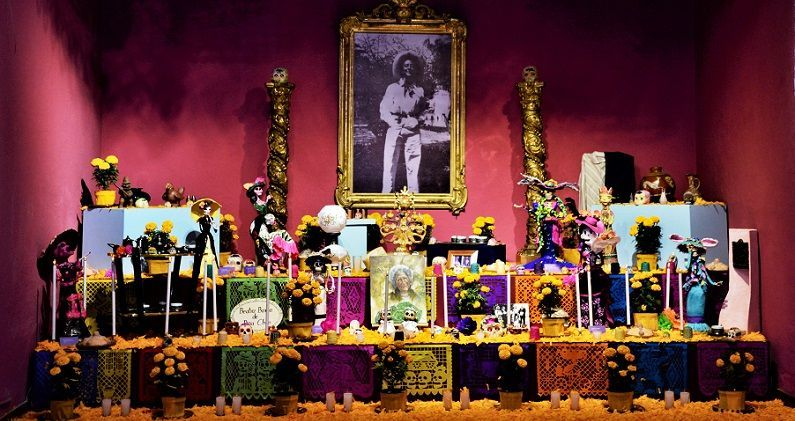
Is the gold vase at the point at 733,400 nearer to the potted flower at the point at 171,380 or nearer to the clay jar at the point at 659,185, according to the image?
the clay jar at the point at 659,185

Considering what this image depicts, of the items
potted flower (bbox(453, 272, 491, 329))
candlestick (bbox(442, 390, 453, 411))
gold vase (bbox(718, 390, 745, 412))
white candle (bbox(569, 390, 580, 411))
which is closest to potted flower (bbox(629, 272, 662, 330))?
gold vase (bbox(718, 390, 745, 412))

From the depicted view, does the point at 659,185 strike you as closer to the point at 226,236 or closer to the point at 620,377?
the point at 620,377

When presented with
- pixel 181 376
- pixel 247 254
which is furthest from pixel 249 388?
pixel 247 254

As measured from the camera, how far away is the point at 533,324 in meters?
6.77

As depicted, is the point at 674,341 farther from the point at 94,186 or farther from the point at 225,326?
the point at 94,186

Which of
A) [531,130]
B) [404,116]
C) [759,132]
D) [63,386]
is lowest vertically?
[63,386]

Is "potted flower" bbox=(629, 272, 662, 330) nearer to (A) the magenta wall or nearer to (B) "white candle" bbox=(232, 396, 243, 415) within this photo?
(A) the magenta wall

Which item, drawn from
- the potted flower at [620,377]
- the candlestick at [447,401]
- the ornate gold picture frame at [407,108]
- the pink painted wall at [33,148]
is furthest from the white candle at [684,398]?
the pink painted wall at [33,148]

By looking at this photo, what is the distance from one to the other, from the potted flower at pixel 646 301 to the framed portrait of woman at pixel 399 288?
165cm

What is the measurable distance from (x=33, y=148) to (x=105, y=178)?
0.96 metres

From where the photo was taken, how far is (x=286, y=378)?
5809 mm

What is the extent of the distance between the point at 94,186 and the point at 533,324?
4076 millimetres

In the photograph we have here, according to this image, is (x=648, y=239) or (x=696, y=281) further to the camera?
(x=648, y=239)

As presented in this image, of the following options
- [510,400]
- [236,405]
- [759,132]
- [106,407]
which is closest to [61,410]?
[106,407]
